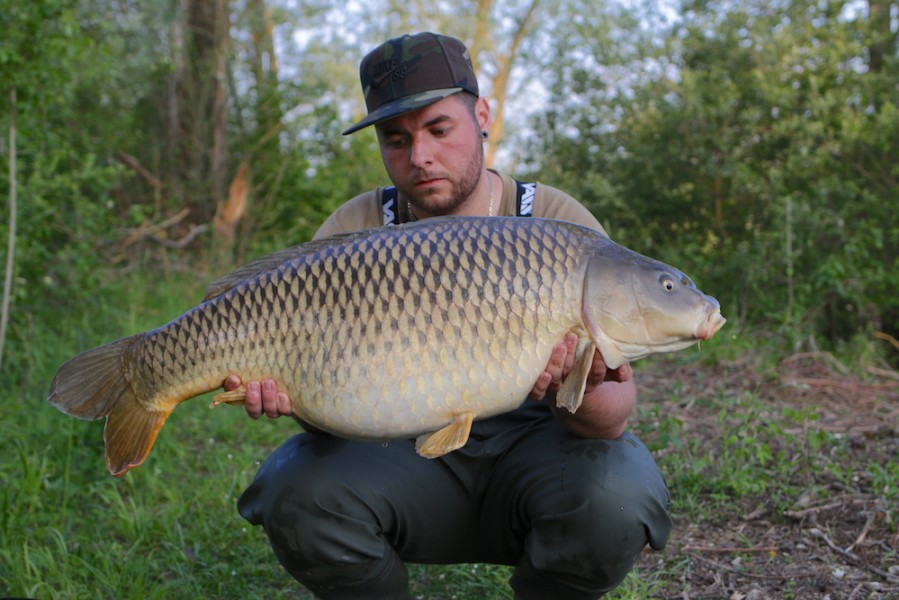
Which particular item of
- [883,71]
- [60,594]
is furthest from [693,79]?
[60,594]

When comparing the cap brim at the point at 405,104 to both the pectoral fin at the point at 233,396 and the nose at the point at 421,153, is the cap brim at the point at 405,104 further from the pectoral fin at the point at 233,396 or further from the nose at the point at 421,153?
the pectoral fin at the point at 233,396

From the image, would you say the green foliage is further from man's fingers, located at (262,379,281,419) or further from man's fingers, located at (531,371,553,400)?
man's fingers, located at (262,379,281,419)

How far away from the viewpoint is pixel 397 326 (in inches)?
59.1

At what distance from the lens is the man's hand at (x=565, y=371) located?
1.49 m

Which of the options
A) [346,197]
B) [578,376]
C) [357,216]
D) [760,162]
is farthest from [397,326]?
[346,197]

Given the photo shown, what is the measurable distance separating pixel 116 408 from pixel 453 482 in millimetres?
671

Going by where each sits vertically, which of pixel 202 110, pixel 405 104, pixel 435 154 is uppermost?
pixel 202 110

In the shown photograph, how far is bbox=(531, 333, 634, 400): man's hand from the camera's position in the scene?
4.87ft

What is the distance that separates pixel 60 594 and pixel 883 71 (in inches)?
176

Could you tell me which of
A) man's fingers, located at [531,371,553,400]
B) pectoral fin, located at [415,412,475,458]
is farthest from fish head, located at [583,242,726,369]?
pectoral fin, located at [415,412,475,458]

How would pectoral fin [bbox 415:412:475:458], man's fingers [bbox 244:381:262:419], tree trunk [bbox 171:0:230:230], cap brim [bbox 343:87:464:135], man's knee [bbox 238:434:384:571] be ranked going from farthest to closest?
tree trunk [bbox 171:0:230:230] → cap brim [bbox 343:87:464:135] → man's knee [bbox 238:434:384:571] → man's fingers [bbox 244:381:262:419] → pectoral fin [bbox 415:412:475:458]

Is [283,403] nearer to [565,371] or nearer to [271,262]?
[271,262]

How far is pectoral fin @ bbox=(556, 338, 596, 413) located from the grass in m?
0.66

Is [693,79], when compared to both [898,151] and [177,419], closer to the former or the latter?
[898,151]
